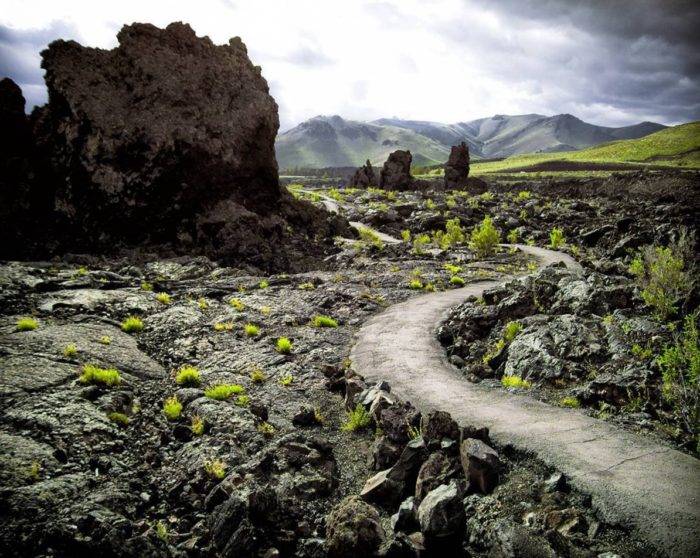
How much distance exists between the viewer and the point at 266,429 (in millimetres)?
11445

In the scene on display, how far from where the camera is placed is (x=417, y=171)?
472 ft

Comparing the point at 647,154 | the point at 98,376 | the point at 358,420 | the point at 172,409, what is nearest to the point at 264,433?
the point at 358,420

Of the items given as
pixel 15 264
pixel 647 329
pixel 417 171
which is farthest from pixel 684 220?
pixel 417 171

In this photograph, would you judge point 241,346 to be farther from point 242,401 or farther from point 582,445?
point 582,445

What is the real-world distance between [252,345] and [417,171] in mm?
135585

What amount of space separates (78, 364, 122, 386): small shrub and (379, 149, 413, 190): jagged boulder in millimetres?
77688

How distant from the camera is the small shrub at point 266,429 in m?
11.3

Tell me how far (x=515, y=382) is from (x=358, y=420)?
5299 millimetres

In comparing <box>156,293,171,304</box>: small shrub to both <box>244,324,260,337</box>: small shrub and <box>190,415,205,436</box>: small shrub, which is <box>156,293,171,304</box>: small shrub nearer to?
<box>244,324,260,337</box>: small shrub

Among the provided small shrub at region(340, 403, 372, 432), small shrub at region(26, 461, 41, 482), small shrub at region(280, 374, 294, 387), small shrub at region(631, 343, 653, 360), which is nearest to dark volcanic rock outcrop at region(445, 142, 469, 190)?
small shrub at region(631, 343, 653, 360)

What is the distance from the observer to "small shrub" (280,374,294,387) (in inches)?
575

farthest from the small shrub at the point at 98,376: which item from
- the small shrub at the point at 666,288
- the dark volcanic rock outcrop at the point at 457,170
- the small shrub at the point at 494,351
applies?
the dark volcanic rock outcrop at the point at 457,170

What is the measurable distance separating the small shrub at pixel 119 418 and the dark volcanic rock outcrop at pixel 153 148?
791 inches

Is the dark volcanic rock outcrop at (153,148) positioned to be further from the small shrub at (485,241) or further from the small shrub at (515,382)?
the small shrub at (515,382)
